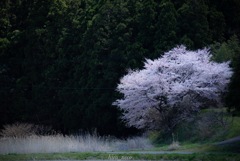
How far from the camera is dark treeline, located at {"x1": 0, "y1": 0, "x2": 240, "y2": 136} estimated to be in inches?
1596

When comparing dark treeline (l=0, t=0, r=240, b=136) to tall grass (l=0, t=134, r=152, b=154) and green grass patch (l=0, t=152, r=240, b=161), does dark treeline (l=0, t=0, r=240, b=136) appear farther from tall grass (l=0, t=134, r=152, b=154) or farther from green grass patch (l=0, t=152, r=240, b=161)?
green grass patch (l=0, t=152, r=240, b=161)

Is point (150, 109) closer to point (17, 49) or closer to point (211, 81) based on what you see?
point (211, 81)

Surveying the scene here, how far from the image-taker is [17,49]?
163ft

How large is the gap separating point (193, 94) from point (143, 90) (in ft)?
10.5

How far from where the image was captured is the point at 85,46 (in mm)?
43750

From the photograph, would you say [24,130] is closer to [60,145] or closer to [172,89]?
[60,145]

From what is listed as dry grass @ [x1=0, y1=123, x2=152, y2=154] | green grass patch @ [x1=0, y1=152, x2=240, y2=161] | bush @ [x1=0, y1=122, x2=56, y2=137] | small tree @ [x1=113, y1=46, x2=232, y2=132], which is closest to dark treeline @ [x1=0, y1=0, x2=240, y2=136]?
bush @ [x1=0, y1=122, x2=56, y2=137]

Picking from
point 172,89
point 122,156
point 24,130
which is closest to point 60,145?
point 122,156

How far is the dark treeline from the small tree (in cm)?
404

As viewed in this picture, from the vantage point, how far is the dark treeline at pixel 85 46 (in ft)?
133

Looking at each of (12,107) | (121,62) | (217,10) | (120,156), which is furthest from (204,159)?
(12,107)

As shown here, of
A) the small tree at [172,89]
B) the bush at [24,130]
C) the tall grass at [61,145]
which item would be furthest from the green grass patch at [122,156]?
the bush at [24,130]

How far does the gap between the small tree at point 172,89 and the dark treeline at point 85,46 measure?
13.3 ft

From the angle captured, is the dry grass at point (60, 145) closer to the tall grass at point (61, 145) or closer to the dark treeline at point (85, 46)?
the tall grass at point (61, 145)
